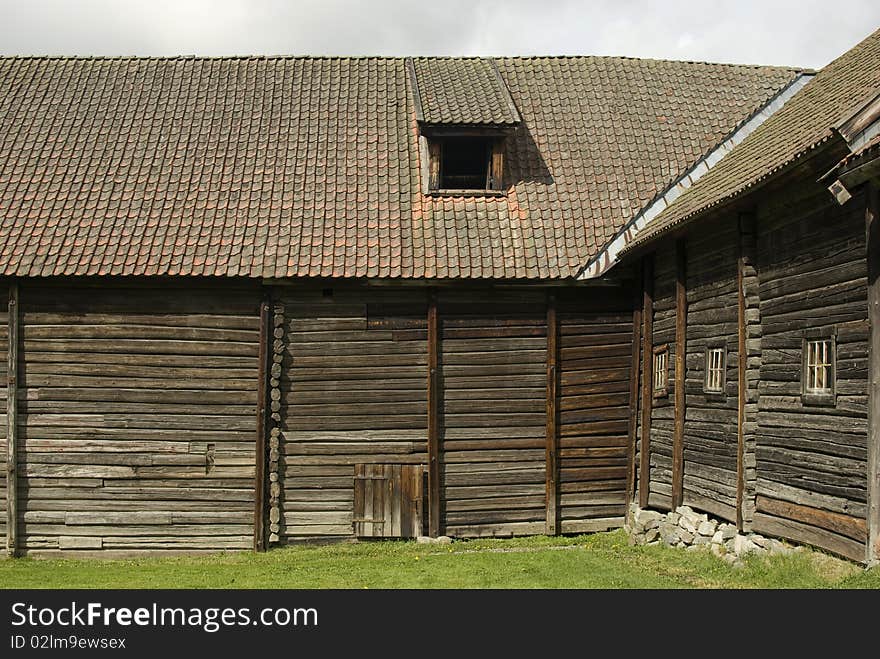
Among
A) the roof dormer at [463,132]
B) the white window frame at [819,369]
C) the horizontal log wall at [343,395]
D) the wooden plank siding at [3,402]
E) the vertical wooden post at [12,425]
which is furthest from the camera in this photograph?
the roof dormer at [463,132]

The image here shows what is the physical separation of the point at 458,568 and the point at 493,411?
2.93 metres

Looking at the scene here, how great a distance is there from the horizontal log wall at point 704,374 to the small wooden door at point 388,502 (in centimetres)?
375

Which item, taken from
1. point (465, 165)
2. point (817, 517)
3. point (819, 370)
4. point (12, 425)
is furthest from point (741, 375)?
point (12, 425)

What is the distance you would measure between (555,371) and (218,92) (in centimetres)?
811

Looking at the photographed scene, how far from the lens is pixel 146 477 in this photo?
1460 cm

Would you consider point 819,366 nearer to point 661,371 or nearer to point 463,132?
point 661,371

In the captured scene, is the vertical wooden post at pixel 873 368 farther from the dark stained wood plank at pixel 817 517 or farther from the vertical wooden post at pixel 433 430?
the vertical wooden post at pixel 433 430

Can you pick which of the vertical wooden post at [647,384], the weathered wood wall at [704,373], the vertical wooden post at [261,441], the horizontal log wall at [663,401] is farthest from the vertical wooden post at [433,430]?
the weathered wood wall at [704,373]

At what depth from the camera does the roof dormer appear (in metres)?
16.0

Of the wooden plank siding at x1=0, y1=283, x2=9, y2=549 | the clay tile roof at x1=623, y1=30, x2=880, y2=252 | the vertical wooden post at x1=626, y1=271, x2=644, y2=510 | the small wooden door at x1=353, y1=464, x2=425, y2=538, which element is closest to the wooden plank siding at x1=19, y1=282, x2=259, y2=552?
the wooden plank siding at x1=0, y1=283, x2=9, y2=549

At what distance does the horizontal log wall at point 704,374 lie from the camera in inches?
468

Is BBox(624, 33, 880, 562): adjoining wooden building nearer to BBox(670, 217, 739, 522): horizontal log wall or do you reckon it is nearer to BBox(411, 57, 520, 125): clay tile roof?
BBox(670, 217, 739, 522): horizontal log wall

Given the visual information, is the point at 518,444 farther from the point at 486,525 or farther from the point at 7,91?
the point at 7,91

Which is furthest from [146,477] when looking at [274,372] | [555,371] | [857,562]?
[857,562]
